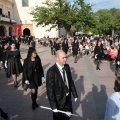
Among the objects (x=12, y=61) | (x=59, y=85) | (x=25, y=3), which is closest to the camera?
(x=59, y=85)

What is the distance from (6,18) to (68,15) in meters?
14.0

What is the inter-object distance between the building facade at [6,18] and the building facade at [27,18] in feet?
4.30

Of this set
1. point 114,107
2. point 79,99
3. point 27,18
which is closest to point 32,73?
point 79,99

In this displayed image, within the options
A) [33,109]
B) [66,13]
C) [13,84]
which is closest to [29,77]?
[33,109]

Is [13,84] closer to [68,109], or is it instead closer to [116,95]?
[68,109]

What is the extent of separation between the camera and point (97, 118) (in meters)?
5.65

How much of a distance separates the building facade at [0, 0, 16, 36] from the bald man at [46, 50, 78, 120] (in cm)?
3727

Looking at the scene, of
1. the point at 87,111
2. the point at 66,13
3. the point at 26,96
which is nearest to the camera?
the point at 87,111

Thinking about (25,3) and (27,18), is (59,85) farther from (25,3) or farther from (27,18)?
(25,3)

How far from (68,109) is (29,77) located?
2.30 meters

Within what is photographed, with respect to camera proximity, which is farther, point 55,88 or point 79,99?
point 79,99

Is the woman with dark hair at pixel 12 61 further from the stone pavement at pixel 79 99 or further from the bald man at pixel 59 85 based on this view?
the bald man at pixel 59 85

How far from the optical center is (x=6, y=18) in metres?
42.7

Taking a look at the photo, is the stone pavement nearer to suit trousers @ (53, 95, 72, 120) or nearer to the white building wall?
suit trousers @ (53, 95, 72, 120)
